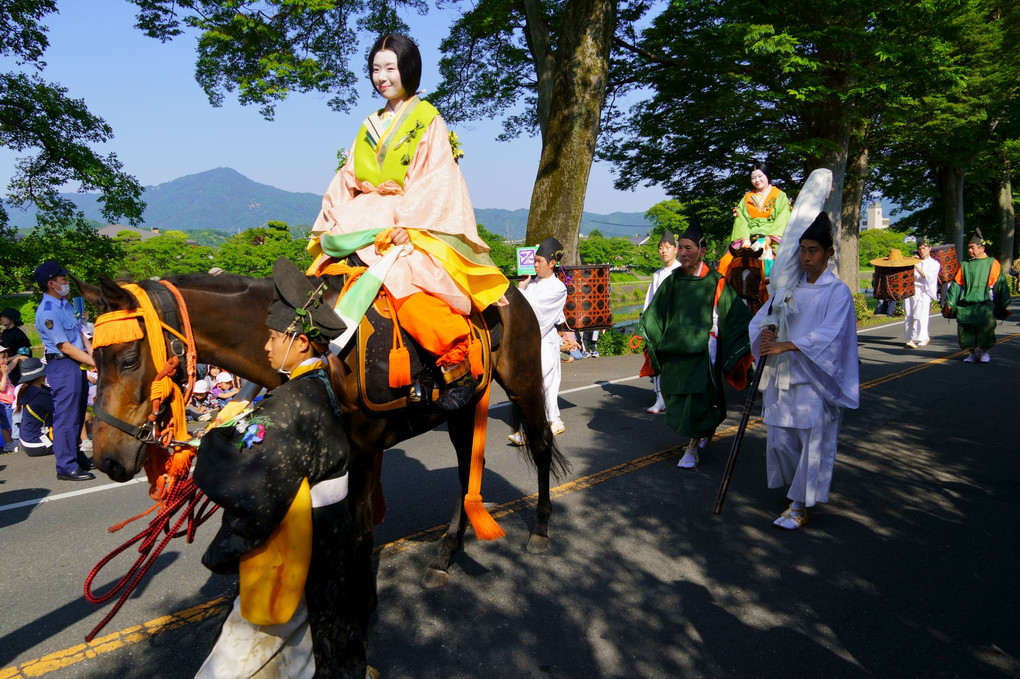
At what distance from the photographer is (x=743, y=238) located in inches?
338

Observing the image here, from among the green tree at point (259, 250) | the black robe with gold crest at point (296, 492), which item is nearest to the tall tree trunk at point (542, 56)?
the black robe with gold crest at point (296, 492)

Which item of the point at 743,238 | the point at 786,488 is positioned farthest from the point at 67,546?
the point at 743,238

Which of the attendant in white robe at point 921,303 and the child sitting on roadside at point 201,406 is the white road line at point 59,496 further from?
the attendant in white robe at point 921,303

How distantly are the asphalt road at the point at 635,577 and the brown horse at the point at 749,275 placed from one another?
8.82ft

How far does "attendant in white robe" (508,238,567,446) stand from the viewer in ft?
22.1

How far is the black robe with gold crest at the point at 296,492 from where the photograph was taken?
205cm

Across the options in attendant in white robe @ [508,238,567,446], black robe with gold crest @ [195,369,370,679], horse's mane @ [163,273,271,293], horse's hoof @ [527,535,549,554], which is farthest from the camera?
attendant in white robe @ [508,238,567,446]

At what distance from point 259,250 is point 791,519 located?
56643 millimetres

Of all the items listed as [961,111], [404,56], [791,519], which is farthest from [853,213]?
[404,56]

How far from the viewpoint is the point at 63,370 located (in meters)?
6.62

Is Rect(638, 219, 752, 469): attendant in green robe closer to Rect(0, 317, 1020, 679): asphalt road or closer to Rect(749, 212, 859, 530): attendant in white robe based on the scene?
Rect(0, 317, 1020, 679): asphalt road

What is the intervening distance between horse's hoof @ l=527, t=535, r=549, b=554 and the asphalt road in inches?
2.3

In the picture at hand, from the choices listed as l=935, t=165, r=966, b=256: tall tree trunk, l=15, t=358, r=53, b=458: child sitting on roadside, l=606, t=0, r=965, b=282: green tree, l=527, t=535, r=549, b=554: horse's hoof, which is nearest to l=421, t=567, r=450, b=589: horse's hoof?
l=527, t=535, r=549, b=554: horse's hoof

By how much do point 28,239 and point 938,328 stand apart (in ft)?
69.5
